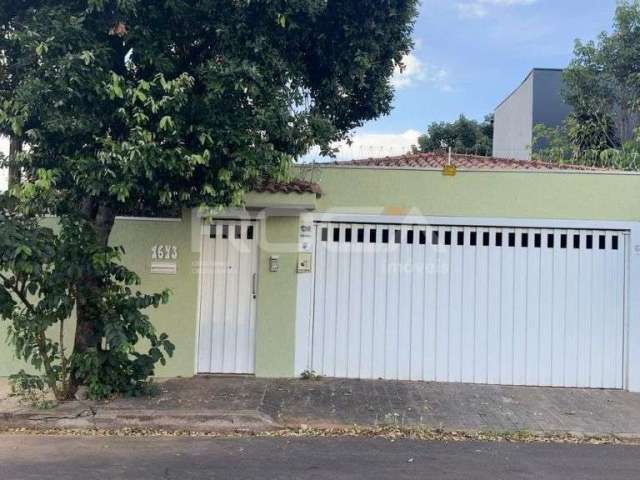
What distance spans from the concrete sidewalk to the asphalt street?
1.15 feet

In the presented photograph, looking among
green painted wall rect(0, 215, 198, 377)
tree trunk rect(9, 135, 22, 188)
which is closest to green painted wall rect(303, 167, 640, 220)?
green painted wall rect(0, 215, 198, 377)

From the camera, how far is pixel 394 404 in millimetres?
6586

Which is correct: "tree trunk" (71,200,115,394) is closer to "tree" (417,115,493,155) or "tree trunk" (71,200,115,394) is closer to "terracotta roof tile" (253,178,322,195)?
"terracotta roof tile" (253,178,322,195)

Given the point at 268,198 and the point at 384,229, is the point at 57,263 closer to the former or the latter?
the point at 268,198

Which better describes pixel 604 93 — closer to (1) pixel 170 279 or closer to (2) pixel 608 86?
(2) pixel 608 86

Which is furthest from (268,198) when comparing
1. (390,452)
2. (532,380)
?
(532,380)

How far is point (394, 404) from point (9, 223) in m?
4.63

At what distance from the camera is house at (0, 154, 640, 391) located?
25.0 ft

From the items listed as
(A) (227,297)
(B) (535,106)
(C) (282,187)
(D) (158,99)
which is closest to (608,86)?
(B) (535,106)

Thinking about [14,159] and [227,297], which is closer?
[14,159]

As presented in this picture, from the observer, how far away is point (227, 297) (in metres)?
7.72

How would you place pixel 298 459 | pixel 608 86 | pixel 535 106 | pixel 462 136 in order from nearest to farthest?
pixel 298 459 < pixel 608 86 < pixel 535 106 < pixel 462 136

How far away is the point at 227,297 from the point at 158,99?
3.12 m

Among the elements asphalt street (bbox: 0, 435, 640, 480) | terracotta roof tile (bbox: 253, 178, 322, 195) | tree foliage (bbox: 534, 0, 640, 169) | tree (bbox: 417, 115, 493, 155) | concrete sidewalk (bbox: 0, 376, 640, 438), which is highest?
tree (bbox: 417, 115, 493, 155)
